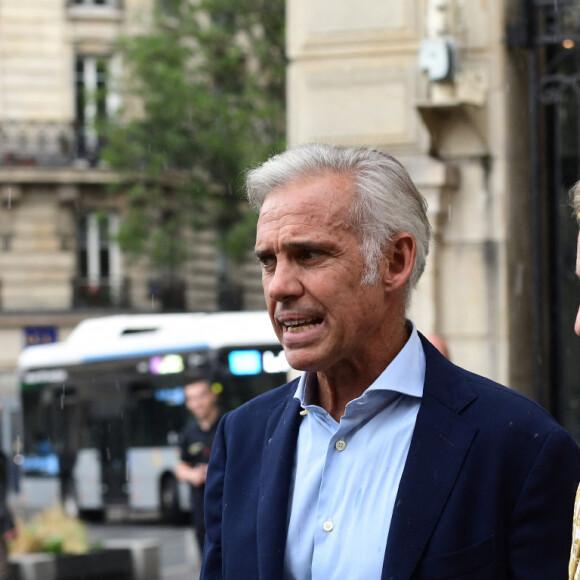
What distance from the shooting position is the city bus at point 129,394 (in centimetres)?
2000

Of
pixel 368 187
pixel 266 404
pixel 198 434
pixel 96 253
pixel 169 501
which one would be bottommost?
pixel 169 501

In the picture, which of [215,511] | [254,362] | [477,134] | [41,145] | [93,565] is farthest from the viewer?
[41,145]

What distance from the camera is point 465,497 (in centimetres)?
259

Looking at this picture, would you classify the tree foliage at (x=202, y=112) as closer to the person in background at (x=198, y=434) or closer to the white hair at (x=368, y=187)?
the person in background at (x=198, y=434)

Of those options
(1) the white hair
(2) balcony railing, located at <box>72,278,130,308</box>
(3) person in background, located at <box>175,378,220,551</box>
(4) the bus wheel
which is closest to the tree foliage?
(2) balcony railing, located at <box>72,278,130,308</box>

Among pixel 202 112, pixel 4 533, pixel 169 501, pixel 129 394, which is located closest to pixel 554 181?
pixel 4 533

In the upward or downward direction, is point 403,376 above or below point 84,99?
below

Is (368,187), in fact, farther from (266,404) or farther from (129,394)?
(129,394)

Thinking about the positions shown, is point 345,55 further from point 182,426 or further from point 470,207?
point 182,426

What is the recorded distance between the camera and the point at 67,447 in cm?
2284

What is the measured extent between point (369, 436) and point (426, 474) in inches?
6.6

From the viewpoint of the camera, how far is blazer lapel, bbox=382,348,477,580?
257 centimetres

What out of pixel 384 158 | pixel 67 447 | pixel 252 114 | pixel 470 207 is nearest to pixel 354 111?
pixel 470 207

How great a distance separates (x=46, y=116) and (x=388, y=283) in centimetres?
3577
